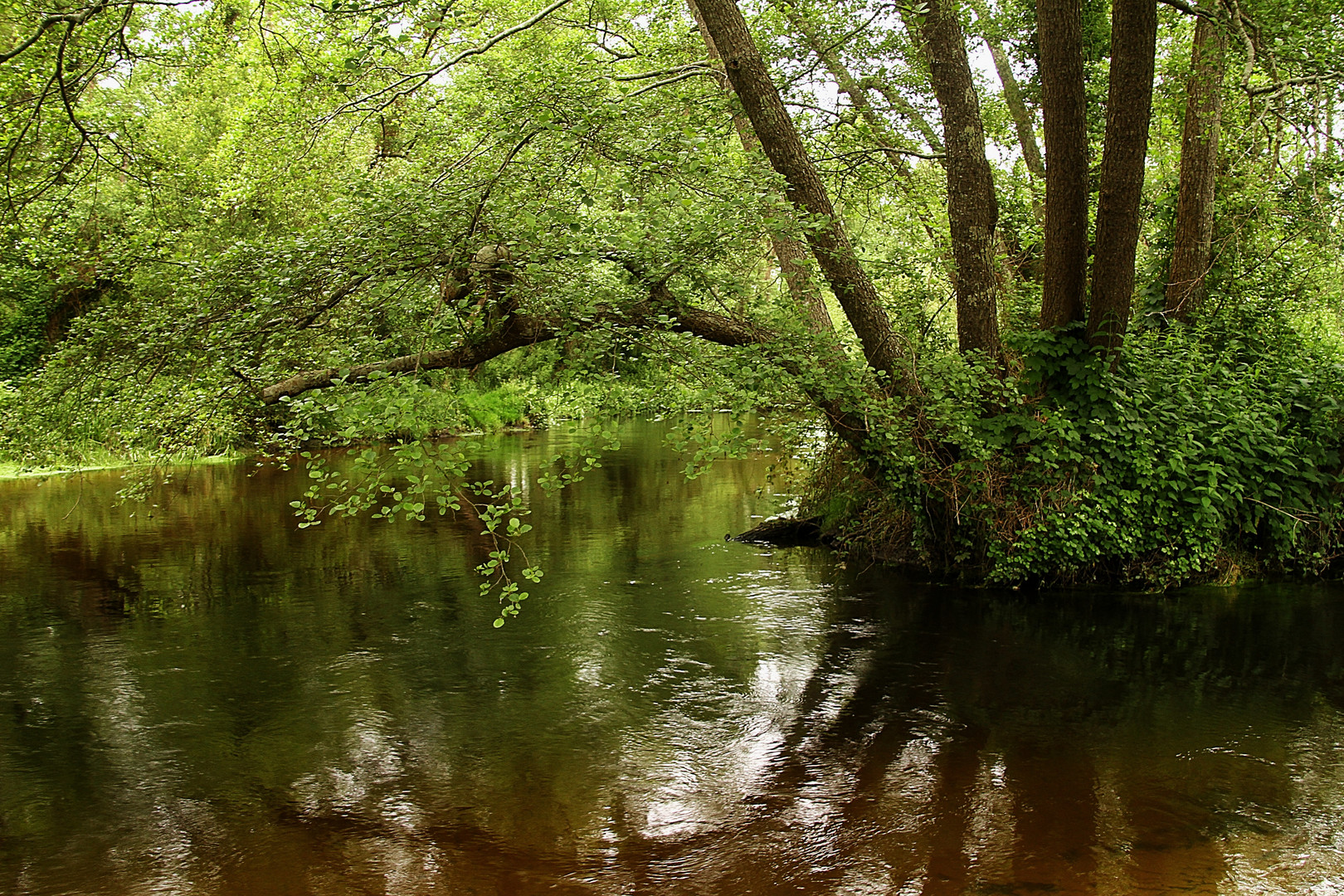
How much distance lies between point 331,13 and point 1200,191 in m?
9.37

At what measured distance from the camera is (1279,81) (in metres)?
9.54

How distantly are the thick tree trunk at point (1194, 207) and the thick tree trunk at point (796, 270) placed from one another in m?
4.38

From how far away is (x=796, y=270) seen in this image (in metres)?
9.78

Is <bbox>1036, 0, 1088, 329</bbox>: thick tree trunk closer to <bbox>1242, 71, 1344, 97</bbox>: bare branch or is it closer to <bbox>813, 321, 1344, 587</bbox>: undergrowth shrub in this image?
<bbox>813, 321, 1344, 587</bbox>: undergrowth shrub

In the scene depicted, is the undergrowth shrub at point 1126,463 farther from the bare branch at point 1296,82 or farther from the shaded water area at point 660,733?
the bare branch at point 1296,82

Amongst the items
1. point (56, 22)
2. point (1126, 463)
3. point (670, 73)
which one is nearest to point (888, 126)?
point (670, 73)

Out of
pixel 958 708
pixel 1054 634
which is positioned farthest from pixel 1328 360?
pixel 958 708

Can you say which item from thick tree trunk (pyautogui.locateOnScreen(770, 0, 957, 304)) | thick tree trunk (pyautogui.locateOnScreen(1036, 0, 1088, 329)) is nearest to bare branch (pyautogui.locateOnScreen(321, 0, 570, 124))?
thick tree trunk (pyautogui.locateOnScreen(770, 0, 957, 304))

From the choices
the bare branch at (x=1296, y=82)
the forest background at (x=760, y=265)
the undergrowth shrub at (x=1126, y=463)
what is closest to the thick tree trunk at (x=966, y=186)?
the forest background at (x=760, y=265)

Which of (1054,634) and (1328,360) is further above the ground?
(1328,360)

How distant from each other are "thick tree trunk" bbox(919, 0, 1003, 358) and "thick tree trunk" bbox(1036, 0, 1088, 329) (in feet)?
1.83

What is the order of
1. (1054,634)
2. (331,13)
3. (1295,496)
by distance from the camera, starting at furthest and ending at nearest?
(1295,496) → (1054,634) → (331,13)

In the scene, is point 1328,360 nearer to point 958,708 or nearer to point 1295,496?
point 1295,496

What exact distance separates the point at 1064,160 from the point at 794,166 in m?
2.45
